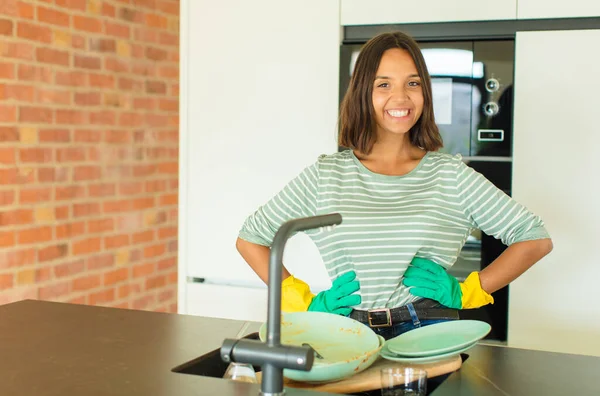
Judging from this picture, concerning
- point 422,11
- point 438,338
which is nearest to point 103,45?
point 422,11

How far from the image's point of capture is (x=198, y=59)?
2713 mm

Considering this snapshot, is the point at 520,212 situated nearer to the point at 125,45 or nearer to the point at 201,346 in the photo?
the point at 201,346

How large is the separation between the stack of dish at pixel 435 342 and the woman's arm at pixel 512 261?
373 millimetres

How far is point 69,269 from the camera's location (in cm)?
311

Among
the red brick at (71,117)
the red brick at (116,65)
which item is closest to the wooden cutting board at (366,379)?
the red brick at (71,117)

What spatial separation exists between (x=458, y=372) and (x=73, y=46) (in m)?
2.25

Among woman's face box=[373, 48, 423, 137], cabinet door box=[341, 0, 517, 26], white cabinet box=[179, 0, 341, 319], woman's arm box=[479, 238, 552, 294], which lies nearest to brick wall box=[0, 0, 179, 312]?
white cabinet box=[179, 0, 341, 319]

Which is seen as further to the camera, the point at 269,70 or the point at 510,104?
the point at 269,70

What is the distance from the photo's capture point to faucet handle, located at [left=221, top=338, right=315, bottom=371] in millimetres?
1033

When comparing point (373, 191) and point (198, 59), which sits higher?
point (198, 59)

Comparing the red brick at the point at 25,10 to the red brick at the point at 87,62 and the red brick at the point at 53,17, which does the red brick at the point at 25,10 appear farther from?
the red brick at the point at 87,62

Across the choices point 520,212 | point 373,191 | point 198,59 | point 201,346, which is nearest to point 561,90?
point 520,212

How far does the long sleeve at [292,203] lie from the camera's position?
193 cm

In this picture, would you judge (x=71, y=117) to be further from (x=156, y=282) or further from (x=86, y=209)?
(x=156, y=282)
